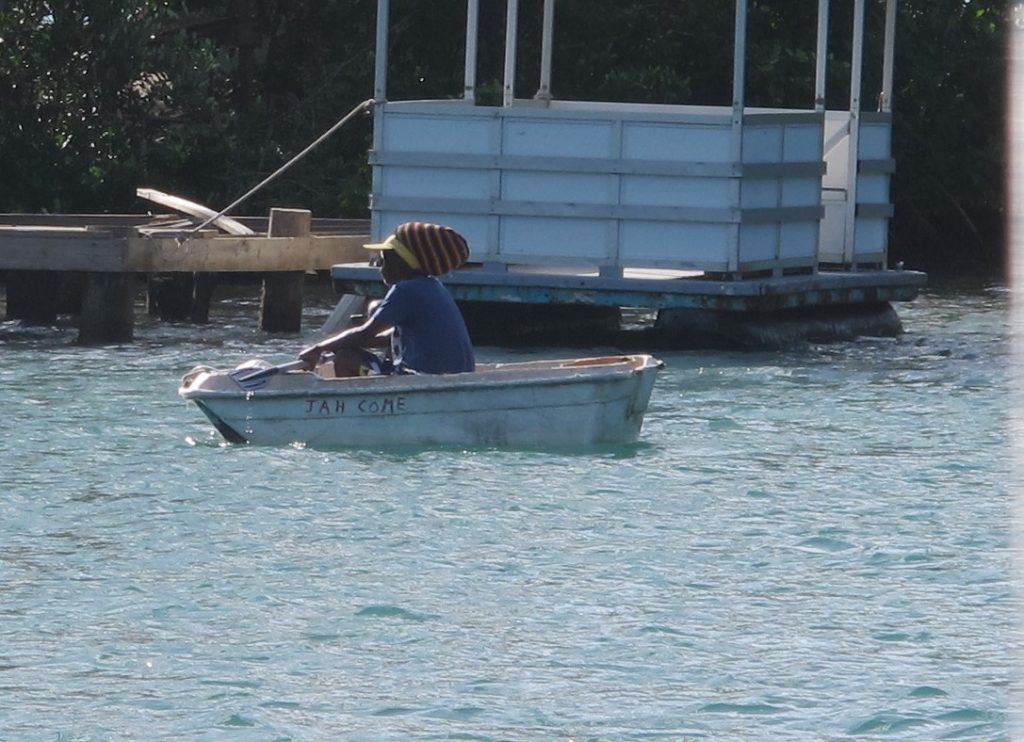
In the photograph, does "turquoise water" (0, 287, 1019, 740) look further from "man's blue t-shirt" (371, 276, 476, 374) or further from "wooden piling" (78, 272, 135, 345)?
"wooden piling" (78, 272, 135, 345)

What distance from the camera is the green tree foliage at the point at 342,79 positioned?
85.1 feet

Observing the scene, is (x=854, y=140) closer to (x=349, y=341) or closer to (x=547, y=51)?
(x=547, y=51)

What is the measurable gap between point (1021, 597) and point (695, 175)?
7961mm

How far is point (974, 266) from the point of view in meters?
29.6

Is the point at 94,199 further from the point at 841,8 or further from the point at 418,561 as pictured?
the point at 418,561

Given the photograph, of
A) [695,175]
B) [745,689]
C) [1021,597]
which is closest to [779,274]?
[695,175]

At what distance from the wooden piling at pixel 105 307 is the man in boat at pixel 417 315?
565cm

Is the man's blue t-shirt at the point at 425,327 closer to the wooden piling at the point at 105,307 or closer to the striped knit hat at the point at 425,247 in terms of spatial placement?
the striped knit hat at the point at 425,247

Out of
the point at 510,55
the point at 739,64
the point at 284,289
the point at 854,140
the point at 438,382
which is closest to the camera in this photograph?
the point at 438,382

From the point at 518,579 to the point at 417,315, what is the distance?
3.33m

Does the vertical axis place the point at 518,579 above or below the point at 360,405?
below

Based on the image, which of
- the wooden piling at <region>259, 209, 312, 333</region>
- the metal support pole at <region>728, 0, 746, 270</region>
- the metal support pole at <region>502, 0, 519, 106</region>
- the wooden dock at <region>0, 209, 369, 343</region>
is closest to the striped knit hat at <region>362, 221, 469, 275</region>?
the metal support pole at <region>728, 0, 746, 270</region>

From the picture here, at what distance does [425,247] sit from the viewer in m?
13.0

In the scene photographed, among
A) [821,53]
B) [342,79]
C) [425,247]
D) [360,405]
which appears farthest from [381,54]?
[342,79]
